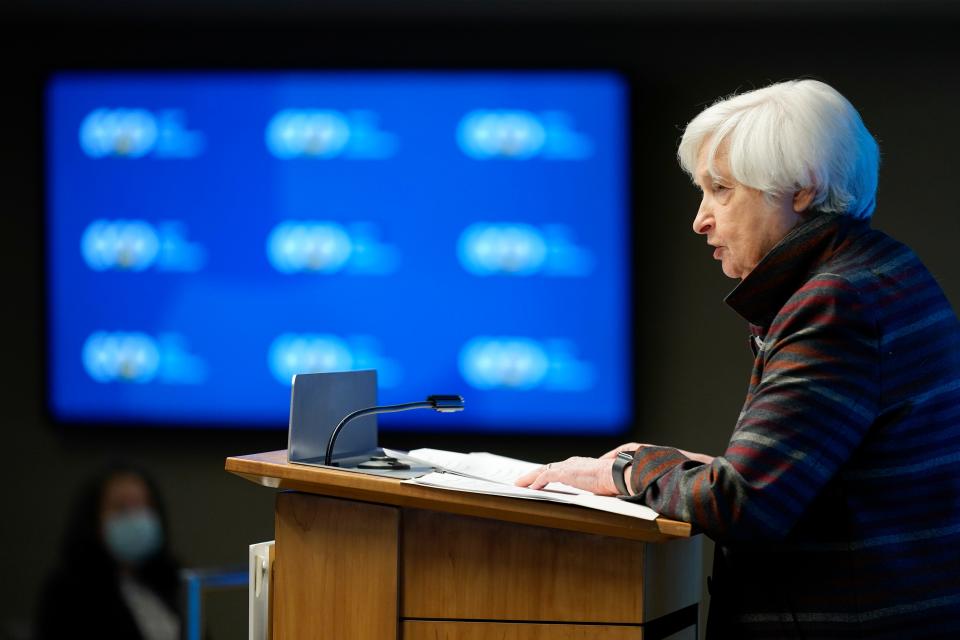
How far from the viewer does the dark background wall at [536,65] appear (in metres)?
3.84

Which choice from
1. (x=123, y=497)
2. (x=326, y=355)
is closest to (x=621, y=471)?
(x=123, y=497)

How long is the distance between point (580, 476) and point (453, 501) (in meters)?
0.22

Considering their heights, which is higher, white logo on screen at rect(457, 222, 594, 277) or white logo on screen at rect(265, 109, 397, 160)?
white logo on screen at rect(265, 109, 397, 160)

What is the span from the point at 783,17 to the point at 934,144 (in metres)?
0.75

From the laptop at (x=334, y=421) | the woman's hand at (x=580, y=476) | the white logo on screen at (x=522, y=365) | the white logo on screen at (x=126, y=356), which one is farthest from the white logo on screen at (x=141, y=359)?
the woman's hand at (x=580, y=476)

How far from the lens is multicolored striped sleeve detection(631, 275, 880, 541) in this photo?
134 centimetres

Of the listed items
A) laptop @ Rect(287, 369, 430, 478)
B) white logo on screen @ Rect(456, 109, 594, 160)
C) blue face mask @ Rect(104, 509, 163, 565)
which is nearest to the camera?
laptop @ Rect(287, 369, 430, 478)

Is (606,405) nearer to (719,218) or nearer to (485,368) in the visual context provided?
(485,368)

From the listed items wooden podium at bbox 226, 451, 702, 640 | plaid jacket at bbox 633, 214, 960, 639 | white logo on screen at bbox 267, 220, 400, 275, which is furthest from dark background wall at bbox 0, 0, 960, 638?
plaid jacket at bbox 633, 214, 960, 639

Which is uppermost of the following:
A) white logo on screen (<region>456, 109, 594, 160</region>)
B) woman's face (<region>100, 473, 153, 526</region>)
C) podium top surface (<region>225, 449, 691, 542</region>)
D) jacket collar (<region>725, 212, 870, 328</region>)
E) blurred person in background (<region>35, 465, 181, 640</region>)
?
white logo on screen (<region>456, 109, 594, 160</region>)

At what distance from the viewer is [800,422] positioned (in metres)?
1.34

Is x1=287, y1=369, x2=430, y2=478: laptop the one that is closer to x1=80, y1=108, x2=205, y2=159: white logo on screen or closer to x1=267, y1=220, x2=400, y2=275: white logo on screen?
x1=267, y1=220, x2=400, y2=275: white logo on screen

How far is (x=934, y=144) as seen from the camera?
12.6 feet

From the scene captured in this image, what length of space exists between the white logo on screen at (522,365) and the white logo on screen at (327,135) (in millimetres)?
831
